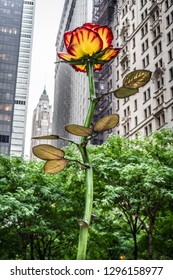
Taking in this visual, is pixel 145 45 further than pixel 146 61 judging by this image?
Yes

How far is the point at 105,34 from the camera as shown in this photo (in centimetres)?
154

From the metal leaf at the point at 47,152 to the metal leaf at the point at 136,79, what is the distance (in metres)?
0.38

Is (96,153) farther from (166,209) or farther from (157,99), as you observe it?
(157,99)

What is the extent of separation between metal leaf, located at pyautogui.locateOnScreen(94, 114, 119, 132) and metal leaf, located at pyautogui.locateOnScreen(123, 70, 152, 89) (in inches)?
6.5

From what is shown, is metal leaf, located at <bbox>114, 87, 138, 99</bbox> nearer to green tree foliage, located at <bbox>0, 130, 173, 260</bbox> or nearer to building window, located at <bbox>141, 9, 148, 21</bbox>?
green tree foliage, located at <bbox>0, 130, 173, 260</bbox>

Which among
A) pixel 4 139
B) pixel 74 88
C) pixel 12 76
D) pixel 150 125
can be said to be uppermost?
pixel 12 76

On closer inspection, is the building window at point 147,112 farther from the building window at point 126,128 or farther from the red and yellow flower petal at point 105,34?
the red and yellow flower petal at point 105,34

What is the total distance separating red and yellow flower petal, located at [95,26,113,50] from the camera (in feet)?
4.99

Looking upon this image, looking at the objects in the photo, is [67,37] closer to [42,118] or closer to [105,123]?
[105,123]

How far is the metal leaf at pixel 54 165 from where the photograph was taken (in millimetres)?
1439

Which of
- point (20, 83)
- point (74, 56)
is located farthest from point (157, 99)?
point (20, 83)

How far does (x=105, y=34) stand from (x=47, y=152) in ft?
1.80

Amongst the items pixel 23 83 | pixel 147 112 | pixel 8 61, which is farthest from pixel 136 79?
pixel 23 83

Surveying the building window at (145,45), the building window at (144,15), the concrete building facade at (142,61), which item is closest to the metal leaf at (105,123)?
the concrete building facade at (142,61)
